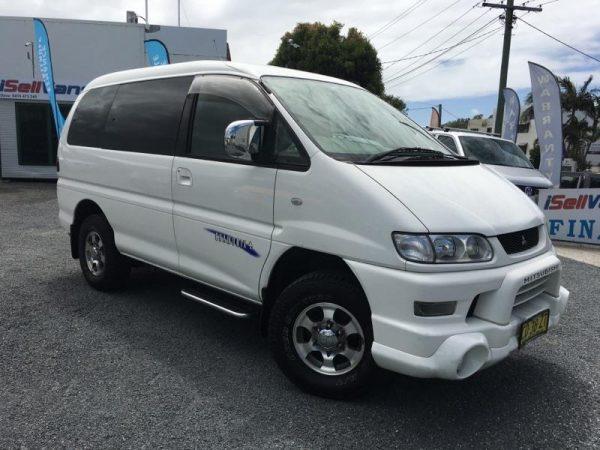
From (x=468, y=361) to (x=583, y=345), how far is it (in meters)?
2.06

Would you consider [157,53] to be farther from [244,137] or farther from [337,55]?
[337,55]

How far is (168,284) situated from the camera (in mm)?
5387

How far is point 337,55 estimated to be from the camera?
31.1 meters

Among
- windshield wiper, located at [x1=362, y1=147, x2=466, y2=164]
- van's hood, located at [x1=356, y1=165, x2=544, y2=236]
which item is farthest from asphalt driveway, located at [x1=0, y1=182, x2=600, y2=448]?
windshield wiper, located at [x1=362, y1=147, x2=466, y2=164]

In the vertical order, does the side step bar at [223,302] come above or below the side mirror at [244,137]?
below

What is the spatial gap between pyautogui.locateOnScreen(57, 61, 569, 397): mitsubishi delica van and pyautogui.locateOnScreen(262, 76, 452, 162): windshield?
15 mm

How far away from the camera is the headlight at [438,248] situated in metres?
2.65

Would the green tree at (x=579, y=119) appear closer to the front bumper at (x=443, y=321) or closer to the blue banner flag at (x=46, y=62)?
the blue banner flag at (x=46, y=62)

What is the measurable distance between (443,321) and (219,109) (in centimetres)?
213

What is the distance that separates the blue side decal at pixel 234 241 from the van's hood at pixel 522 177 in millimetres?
6775

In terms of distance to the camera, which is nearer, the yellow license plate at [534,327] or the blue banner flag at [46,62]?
the yellow license plate at [534,327]

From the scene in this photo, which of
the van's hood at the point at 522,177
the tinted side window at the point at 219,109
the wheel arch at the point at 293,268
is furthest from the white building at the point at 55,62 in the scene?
the wheel arch at the point at 293,268

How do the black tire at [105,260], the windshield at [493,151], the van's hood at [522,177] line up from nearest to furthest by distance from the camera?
the black tire at [105,260] → the van's hood at [522,177] → the windshield at [493,151]

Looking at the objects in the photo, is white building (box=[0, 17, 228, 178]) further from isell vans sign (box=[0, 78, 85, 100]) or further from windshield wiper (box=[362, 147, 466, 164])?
windshield wiper (box=[362, 147, 466, 164])
